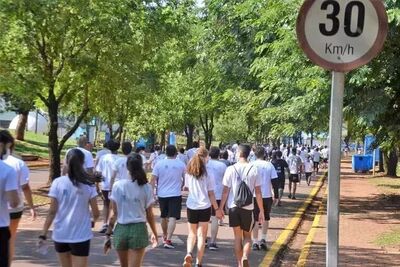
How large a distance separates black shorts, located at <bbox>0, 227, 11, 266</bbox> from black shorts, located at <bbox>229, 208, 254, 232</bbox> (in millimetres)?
3397

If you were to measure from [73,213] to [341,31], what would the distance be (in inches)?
135

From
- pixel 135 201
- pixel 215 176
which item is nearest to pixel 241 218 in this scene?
pixel 135 201

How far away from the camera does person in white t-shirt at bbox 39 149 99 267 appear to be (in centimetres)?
626

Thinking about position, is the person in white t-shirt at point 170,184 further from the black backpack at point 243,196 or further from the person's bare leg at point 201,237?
the black backpack at point 243,196

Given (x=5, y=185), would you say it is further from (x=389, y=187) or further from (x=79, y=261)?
(x=389, y=187)

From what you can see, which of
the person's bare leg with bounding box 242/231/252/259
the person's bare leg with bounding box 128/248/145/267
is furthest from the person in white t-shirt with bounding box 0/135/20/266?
the person's bare leg with bounding box 242/231/252/259

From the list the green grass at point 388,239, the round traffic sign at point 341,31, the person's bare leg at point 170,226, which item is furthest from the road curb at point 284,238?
the round traffic sign at point 341,31

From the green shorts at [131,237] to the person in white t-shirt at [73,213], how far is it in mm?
452

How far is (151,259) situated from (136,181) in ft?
11.3

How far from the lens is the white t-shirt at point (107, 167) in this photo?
12.1 m

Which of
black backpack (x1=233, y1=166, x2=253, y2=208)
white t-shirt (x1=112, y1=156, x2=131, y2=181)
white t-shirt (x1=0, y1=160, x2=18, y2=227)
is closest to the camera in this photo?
white t-shirt (x1=0, y1=160, x2=18, y2=227)

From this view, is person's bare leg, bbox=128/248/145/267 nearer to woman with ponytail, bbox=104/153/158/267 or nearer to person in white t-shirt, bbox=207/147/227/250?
woman with ponytail, bbox=104/153/158/267

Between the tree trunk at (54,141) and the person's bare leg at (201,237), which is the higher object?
the tree trunk at (54,141)

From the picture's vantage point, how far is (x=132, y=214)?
6770 millimetres
